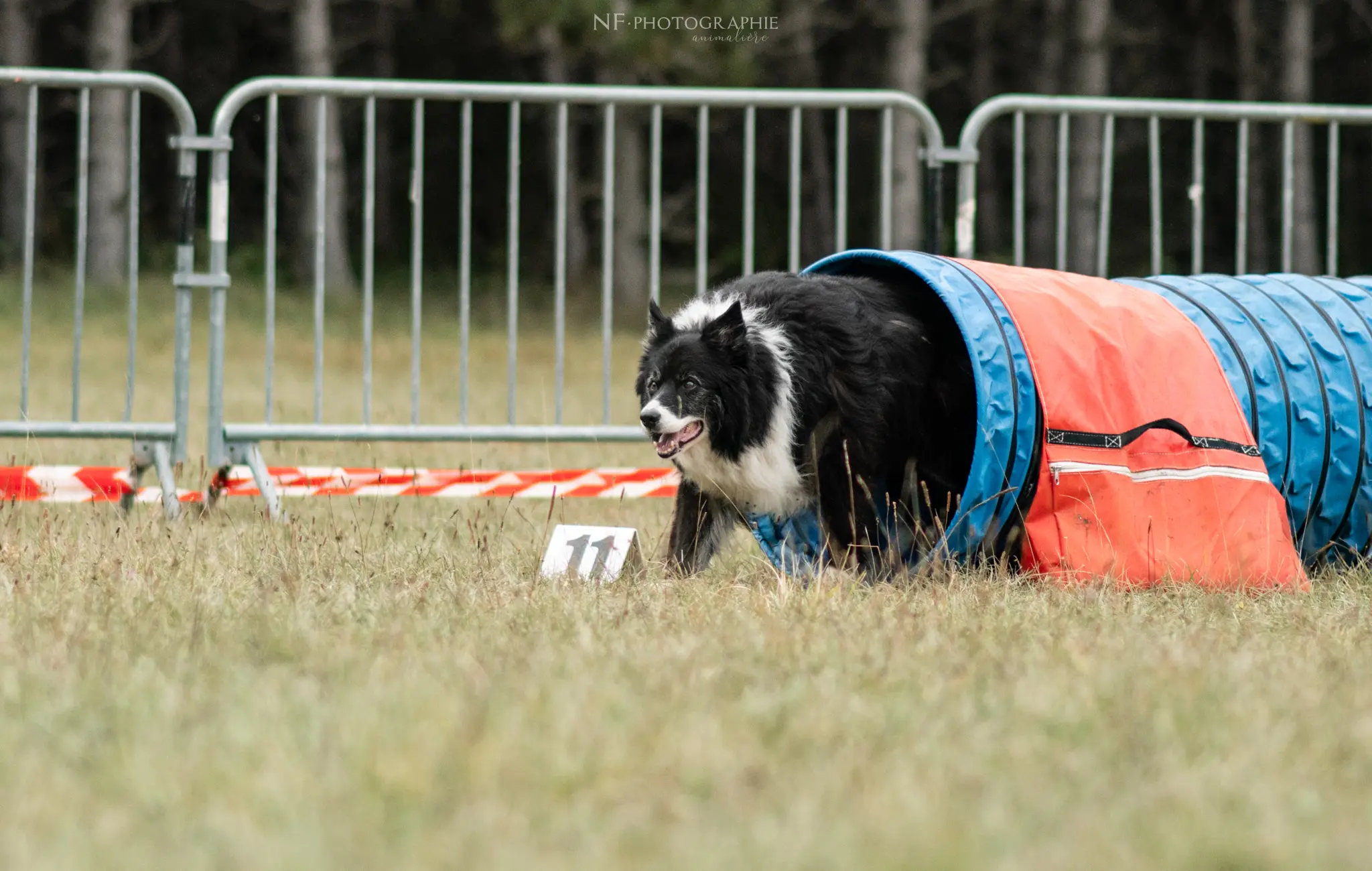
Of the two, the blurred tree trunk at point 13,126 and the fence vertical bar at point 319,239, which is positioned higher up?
the blurred tree trunk at point 13,126

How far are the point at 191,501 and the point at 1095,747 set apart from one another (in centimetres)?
420

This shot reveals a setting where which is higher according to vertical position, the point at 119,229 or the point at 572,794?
the point at 119,229

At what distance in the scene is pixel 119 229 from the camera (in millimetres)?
18406

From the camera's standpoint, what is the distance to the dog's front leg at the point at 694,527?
4977mm

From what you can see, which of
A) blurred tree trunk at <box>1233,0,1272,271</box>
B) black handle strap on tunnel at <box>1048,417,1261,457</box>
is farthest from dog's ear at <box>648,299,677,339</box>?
blurred tree trunk at <box>1233,0,1272,271</box>

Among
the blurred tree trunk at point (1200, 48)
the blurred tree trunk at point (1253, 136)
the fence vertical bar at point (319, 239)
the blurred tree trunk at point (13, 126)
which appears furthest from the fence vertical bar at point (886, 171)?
the blurred tree trunk at point (1200, 48)

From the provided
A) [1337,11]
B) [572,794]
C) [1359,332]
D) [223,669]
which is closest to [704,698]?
[572,794]

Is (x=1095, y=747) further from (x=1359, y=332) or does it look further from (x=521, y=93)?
(x=521, y=93)

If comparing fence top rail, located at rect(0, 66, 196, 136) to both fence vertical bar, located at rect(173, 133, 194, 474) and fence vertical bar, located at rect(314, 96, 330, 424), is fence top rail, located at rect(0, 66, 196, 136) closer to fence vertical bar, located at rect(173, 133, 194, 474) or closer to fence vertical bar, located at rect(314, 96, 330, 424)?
fence vertical bar, located at rect(173, 133, 194, 474)

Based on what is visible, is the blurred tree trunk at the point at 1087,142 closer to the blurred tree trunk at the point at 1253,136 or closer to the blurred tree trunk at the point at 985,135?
the blurred tree trunk at the point at 1253,136

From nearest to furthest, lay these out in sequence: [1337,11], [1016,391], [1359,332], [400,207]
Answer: [1016,391] < [1359,332] < [1337,11] < [400,207]

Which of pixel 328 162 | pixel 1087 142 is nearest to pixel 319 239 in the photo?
pixel 328 162

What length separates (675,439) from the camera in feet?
15.3

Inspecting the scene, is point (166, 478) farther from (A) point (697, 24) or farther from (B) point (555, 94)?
(A) point (697, 24)
